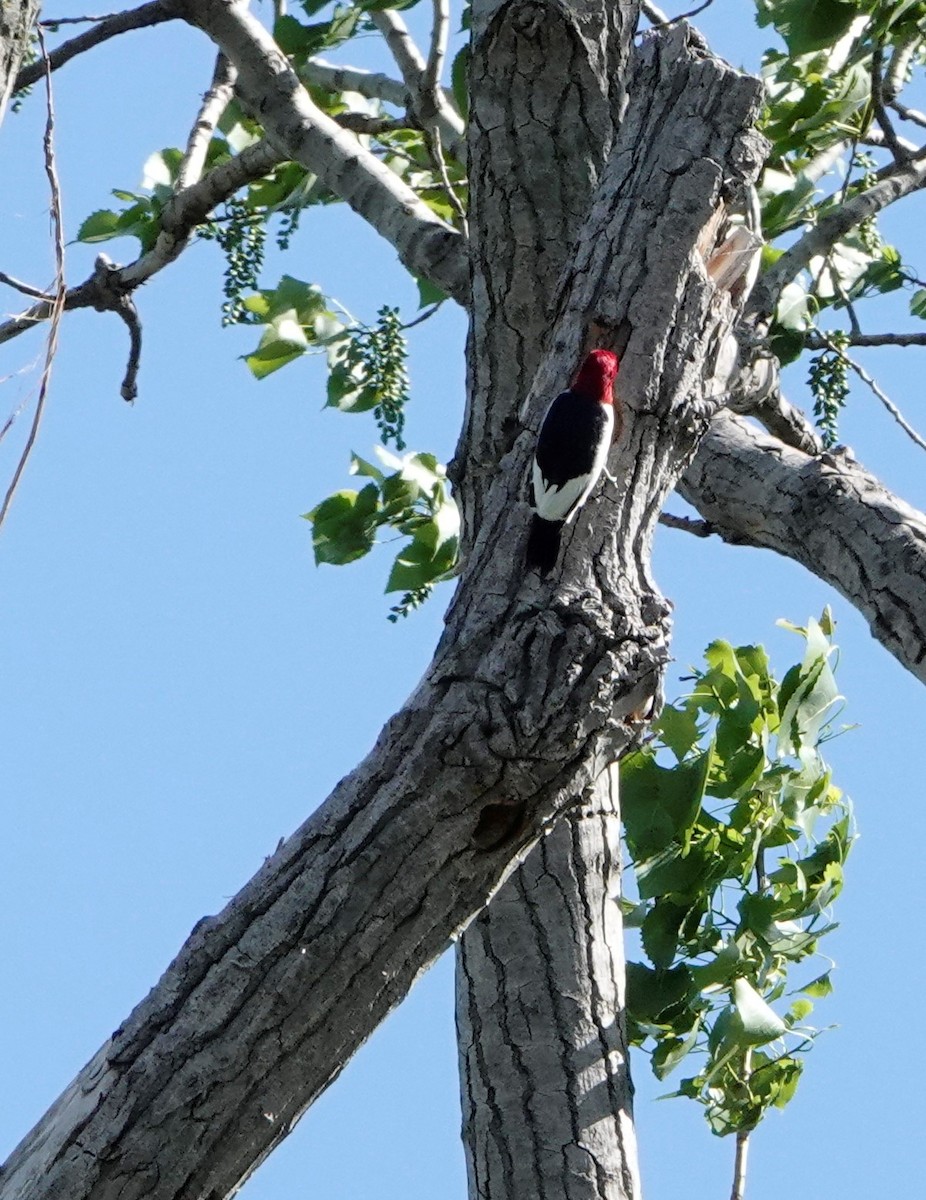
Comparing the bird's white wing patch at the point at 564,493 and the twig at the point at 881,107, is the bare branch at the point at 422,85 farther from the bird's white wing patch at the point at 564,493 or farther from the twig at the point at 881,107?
the bird's white wing patch at the point at 564,493

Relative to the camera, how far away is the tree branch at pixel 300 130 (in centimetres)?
402

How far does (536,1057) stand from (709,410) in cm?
139

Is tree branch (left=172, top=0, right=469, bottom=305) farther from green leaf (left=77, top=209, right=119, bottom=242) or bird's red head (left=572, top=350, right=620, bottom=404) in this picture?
bird's red head (left=572, top=350, right=620, bottom=404)

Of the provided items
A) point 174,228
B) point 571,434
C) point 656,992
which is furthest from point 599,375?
point 174,228

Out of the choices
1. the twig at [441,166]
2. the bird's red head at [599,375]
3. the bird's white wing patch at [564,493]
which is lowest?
the bird's white wing patch at [564,493]

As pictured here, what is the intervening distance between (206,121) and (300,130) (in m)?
0.79

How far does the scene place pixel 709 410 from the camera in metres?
2.78

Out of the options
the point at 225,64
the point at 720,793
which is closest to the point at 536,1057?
the point at 720,793

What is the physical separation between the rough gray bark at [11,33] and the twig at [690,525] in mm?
2174

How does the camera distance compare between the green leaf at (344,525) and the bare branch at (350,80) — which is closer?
the green leaf at (344,525)

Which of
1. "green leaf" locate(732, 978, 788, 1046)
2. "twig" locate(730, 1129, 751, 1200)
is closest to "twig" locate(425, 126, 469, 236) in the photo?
"green leaf" locate(732, 978, 788, 1046)

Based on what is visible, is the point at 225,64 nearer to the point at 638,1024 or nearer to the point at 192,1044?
the point at 638,1024

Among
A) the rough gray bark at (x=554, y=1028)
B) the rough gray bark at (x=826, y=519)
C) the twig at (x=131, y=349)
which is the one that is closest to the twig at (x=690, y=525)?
the rough gray bark at (x=826, y=519)

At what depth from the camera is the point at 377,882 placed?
212 centimetres
